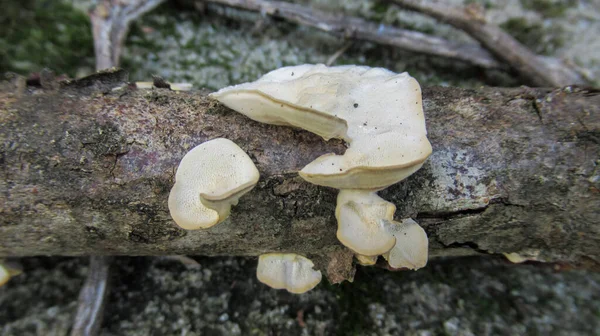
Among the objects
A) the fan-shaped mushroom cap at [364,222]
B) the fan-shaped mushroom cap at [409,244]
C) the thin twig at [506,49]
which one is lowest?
the fan-shaped mushroom cap at [409,244]

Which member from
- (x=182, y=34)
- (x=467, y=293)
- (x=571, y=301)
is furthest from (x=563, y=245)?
(x=182, y=34)

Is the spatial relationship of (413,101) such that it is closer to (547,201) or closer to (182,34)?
(547,201)

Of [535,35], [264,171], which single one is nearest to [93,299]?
[264,171]

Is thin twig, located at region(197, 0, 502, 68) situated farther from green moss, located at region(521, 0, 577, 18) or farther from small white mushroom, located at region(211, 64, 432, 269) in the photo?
small white mushroom, located at region(211, 64, 432, 269)

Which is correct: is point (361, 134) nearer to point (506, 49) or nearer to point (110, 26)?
point (110, 26)

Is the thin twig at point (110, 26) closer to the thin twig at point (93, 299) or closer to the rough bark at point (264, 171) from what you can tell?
the rough bark at point (264, 171)

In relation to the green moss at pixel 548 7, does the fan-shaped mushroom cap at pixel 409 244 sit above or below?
below

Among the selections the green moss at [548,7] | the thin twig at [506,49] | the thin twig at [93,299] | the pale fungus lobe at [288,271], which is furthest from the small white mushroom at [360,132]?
the green moss at [548,7]
